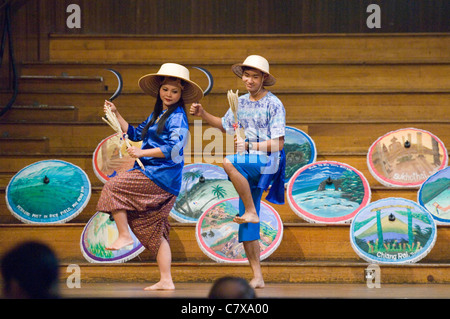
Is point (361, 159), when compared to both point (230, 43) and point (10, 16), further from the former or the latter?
point (10, 16)

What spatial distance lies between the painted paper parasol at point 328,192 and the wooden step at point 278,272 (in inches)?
15.2

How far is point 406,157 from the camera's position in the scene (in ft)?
18.6

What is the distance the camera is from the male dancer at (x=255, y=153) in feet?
15.0

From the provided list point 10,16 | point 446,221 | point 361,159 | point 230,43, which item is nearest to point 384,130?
point 361,159

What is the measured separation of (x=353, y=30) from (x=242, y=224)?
3.03 m

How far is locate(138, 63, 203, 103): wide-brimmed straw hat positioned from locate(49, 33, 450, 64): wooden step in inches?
71.4

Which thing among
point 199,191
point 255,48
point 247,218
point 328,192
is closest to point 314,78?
point 255,48

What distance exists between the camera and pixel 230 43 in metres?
6.79

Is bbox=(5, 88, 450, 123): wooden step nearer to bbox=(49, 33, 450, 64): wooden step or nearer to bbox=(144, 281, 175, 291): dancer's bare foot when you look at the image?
bbox=(49, 33, 450, 64): wooden step

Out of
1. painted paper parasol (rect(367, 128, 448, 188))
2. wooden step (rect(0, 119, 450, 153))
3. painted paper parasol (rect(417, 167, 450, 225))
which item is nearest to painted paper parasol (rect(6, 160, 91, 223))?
wooden step (rect(0, 119, 450, 153))

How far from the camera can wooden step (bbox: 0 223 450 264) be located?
204 inches

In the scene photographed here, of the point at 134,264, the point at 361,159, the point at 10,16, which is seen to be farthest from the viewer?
the point at 10,16

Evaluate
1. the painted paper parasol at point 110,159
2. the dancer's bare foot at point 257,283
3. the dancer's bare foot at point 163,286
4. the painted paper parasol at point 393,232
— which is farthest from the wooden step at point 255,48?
the dancer's bare foot at point 163,286

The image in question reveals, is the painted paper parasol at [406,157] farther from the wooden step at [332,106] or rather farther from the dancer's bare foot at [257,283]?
the dancer's bare foot at [257,283]
